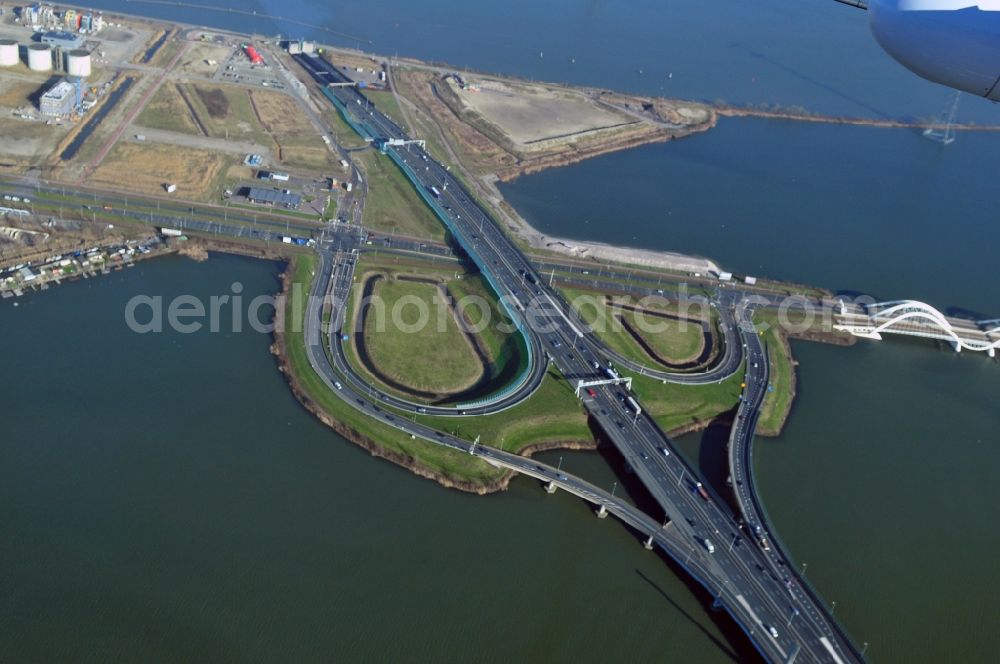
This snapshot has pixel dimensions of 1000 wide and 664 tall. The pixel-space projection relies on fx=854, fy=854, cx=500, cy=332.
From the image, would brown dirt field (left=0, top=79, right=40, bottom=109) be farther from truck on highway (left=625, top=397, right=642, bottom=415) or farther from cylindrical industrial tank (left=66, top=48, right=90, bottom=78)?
truck on highway (left=625, top=397, right=642, bottom=415)

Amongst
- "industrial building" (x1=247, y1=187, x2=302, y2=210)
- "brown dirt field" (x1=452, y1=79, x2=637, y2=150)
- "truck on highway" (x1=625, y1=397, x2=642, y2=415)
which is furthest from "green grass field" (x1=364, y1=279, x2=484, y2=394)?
"brown dirt field" (x1=452, y1=79, x2=637, y2=150)

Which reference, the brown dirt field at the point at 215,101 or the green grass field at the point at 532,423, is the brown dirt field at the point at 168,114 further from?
the green grass field at the point at 532,423

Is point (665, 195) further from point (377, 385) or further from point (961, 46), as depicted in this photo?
point (961, 46)

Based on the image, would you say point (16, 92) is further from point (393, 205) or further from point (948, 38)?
point (948, 38)

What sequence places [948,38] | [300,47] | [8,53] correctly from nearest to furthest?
[948,38] < [8,53] < [300,47]

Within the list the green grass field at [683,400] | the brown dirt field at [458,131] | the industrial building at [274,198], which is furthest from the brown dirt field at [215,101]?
the green grass field at [683,400]

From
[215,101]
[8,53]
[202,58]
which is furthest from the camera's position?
[202,58]

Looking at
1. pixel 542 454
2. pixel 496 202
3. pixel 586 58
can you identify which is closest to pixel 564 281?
pixel 496 202

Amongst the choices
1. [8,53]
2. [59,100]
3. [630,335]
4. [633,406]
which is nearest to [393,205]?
[630,335]
